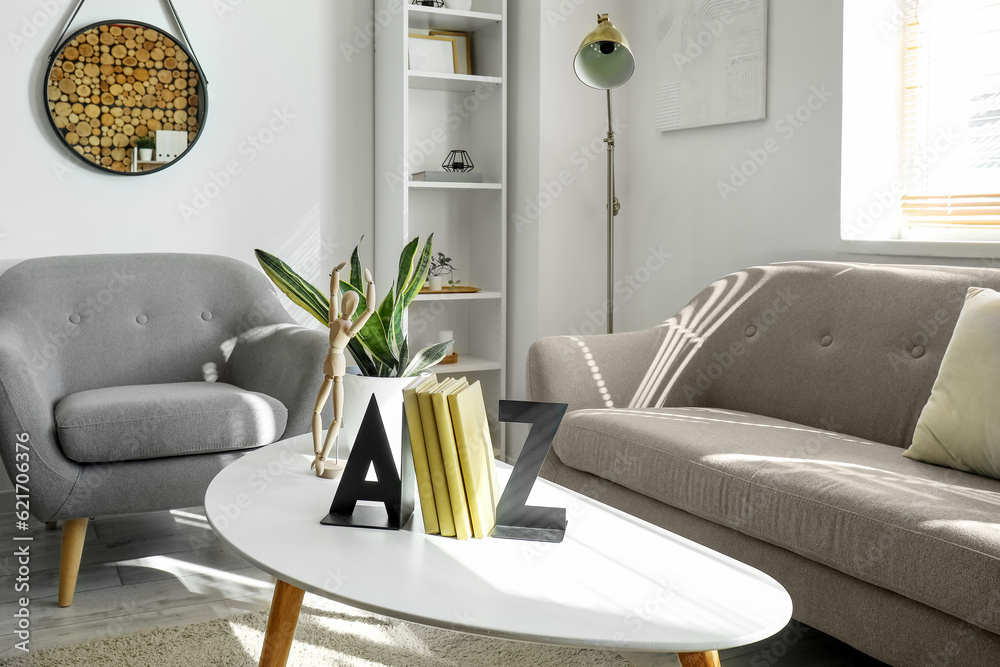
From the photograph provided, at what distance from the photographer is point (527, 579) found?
48.8 inches

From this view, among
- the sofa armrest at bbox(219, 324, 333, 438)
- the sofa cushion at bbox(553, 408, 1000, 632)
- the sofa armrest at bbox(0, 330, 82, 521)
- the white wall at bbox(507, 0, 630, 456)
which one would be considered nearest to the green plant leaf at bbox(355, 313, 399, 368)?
the sofa armrest at bbox(219, 324, 333, 438)

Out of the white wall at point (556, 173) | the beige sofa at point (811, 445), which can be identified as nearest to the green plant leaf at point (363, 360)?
the beige sofa at point (811, 445)

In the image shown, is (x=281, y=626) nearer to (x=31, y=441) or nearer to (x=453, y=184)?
(x=31, y=441)

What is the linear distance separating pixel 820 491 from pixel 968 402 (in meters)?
0.42

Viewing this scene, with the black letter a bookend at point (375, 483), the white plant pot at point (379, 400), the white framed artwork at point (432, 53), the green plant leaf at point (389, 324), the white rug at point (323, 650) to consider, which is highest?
the white framed artwork at point (432, 53)

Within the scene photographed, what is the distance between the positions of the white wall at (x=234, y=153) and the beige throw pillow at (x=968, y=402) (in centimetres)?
238

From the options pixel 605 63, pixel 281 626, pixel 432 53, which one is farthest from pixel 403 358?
pixel 432 53

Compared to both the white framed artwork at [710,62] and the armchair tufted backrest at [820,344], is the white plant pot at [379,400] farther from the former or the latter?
the white framed artwork at [710,62]

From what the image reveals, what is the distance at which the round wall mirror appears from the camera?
121 inches

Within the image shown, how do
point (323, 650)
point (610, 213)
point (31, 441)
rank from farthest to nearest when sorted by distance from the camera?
point (610, 213) < point (31, 441) < point (323, 650)

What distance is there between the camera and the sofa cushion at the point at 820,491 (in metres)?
1.43

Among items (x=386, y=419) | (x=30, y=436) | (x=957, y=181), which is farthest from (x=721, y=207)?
(x=30, y=436)

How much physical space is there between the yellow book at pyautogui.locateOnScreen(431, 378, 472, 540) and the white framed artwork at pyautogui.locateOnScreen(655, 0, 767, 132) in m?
1.97

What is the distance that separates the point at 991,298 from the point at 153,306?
2.38 metres
